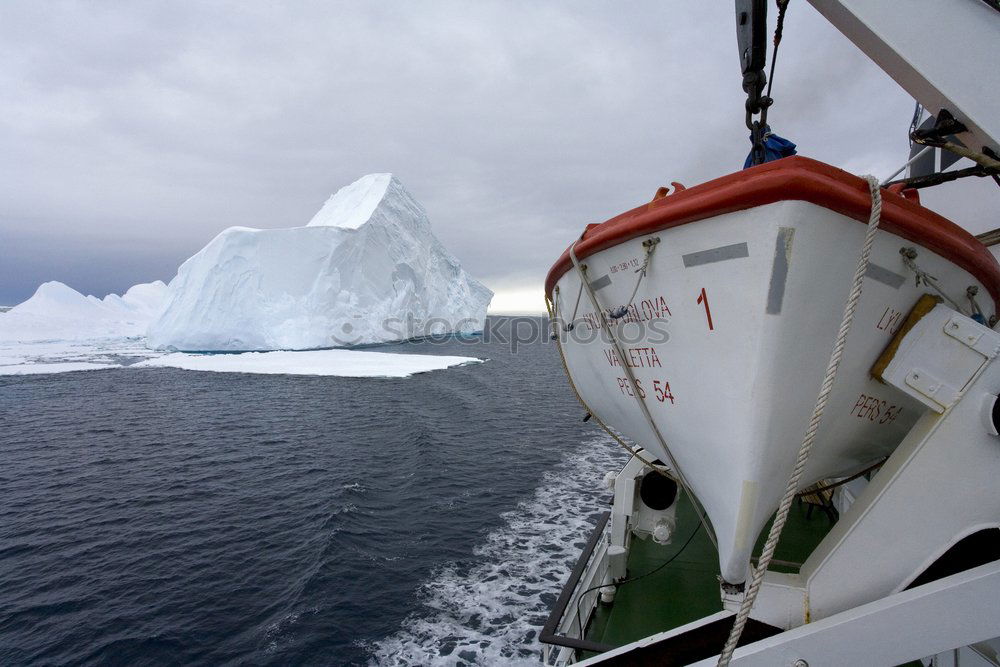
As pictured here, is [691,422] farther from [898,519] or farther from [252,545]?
[252,545]

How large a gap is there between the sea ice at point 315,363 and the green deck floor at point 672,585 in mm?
21233

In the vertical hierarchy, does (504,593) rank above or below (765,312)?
below

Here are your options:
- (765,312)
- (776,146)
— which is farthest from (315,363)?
(765,312)

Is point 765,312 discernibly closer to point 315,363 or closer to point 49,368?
point 315,363

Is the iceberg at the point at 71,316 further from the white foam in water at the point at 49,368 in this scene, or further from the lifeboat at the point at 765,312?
the lifeboat at the point at 765,312

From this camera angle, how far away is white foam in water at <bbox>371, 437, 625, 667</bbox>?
6.07 metres

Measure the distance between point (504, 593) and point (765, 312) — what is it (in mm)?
6583

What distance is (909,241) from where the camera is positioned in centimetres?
238

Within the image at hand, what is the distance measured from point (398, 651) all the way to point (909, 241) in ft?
21.8

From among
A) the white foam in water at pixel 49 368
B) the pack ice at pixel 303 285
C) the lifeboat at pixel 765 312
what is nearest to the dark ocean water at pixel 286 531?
the lifeboat at pixel 765 312

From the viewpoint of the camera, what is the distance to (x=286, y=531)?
9.04 meters

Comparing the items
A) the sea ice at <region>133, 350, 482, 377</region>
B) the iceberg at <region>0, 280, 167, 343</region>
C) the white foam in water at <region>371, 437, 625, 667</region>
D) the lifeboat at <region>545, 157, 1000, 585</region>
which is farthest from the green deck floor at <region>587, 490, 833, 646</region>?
the iceberg at <region>0, 280, 167, 343</region>

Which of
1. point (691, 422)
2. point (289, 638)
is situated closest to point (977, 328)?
point (691, 422)

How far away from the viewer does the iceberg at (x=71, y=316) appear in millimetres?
53625
